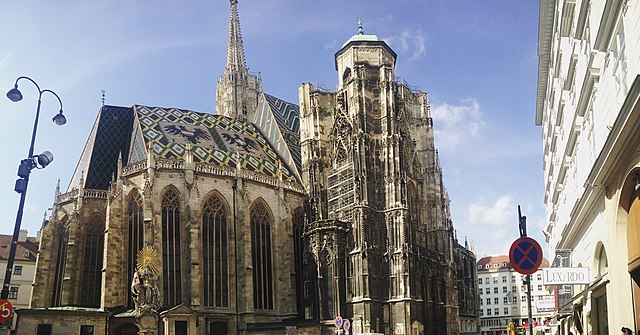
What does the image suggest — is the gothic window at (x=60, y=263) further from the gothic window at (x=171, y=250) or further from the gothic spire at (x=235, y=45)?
the gothic spire at (x=235, y=45)

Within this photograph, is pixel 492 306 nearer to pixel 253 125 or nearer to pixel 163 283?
pixel 253 125

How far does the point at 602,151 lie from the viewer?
526 inches

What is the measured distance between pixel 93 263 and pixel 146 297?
274 inches

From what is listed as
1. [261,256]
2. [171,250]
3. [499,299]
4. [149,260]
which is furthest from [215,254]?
[499,299]

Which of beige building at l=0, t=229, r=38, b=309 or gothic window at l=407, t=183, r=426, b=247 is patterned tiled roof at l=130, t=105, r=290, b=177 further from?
beige building at l=0, t=229, r=38, b=309

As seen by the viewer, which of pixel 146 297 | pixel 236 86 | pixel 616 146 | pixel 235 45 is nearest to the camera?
pixel 616 146

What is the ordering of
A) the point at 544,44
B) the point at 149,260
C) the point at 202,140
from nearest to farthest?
the point at 544,44 → the point at 149,260 → the point at 202,140

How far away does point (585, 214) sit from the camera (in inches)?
722

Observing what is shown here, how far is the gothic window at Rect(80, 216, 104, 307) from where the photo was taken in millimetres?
43625

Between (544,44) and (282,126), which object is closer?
(544,44)

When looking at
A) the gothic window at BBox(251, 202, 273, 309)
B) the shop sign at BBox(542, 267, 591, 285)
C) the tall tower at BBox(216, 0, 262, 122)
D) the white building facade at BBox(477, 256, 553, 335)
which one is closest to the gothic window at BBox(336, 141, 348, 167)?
the gothic window at BBox(251, 202, 273, 309)

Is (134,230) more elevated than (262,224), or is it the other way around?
(262,224)

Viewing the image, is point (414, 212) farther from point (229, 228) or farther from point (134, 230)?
point (134, 230)

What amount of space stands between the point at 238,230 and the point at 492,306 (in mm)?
66891
